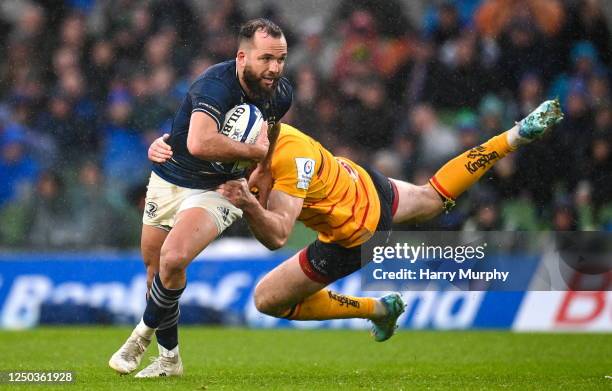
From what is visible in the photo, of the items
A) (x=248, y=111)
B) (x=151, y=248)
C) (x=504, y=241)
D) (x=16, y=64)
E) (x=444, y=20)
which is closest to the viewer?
(x=248, y=111)

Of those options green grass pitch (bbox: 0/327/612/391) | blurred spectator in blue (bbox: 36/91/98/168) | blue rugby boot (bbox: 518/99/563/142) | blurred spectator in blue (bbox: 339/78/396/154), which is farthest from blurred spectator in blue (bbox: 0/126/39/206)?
blue rugby boot (bbox: 518/99/563/142)

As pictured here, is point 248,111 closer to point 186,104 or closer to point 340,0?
point 186,104

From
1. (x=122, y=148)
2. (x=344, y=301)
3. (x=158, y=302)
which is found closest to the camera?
(x=158, y=302)

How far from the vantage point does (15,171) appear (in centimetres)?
1205

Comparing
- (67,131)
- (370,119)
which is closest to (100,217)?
(67,131)

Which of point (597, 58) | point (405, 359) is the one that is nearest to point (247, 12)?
point (597, 58)

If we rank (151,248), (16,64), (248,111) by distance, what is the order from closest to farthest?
(248,111)
(151,248)
(16,64)

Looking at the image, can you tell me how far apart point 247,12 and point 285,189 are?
600 cm

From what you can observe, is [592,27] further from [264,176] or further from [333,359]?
[264,176]

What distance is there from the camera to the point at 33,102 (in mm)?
12414

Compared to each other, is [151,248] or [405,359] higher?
[151,248]

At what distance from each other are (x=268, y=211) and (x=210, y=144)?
538 mm

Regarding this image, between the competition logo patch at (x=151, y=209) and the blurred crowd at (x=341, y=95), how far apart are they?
484 cm
